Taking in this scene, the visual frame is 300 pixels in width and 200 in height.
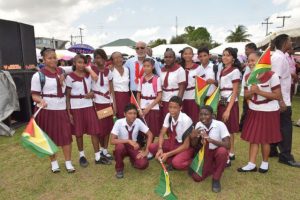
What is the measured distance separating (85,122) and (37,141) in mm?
853

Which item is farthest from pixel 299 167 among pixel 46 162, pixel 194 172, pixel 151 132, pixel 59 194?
pixel 46 162

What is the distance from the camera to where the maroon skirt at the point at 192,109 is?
477 cm

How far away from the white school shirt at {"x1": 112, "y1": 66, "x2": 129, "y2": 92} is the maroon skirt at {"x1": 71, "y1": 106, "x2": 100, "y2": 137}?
2.07ft

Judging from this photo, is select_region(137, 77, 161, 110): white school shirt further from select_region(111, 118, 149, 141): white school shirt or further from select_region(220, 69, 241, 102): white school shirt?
select_region(220, 69, 241, 102): white school shirt

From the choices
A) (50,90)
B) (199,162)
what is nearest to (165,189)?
(199,162)

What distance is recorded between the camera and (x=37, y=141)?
3.73 metres

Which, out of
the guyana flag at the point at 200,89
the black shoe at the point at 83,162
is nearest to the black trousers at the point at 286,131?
the guyana flag at the point at 200,89

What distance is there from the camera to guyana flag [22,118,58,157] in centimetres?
369

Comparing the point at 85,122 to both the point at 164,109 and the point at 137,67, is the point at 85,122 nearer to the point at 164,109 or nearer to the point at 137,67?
the point at 164,109

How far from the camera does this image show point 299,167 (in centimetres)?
443

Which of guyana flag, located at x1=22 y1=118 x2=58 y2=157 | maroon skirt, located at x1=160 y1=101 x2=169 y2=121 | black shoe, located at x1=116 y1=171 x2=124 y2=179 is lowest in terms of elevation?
black shoe, located at x1=116 y1=171 x2=124 y2=179

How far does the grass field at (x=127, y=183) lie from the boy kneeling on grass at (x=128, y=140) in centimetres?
18

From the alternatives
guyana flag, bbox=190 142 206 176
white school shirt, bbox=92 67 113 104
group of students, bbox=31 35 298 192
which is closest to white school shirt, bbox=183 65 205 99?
group of students, bbox=31 35 298 192

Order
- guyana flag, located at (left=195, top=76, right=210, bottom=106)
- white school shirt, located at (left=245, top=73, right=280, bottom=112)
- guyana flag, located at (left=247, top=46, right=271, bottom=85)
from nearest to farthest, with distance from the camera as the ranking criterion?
guyana flag, located at (left=247, top=46, right=271, bottom=85) → white school shirt, located at (left=245, top=73, right=280, bottom=112) → guyana flag, located at (left=195, top=76, right=210, bottom=106)
